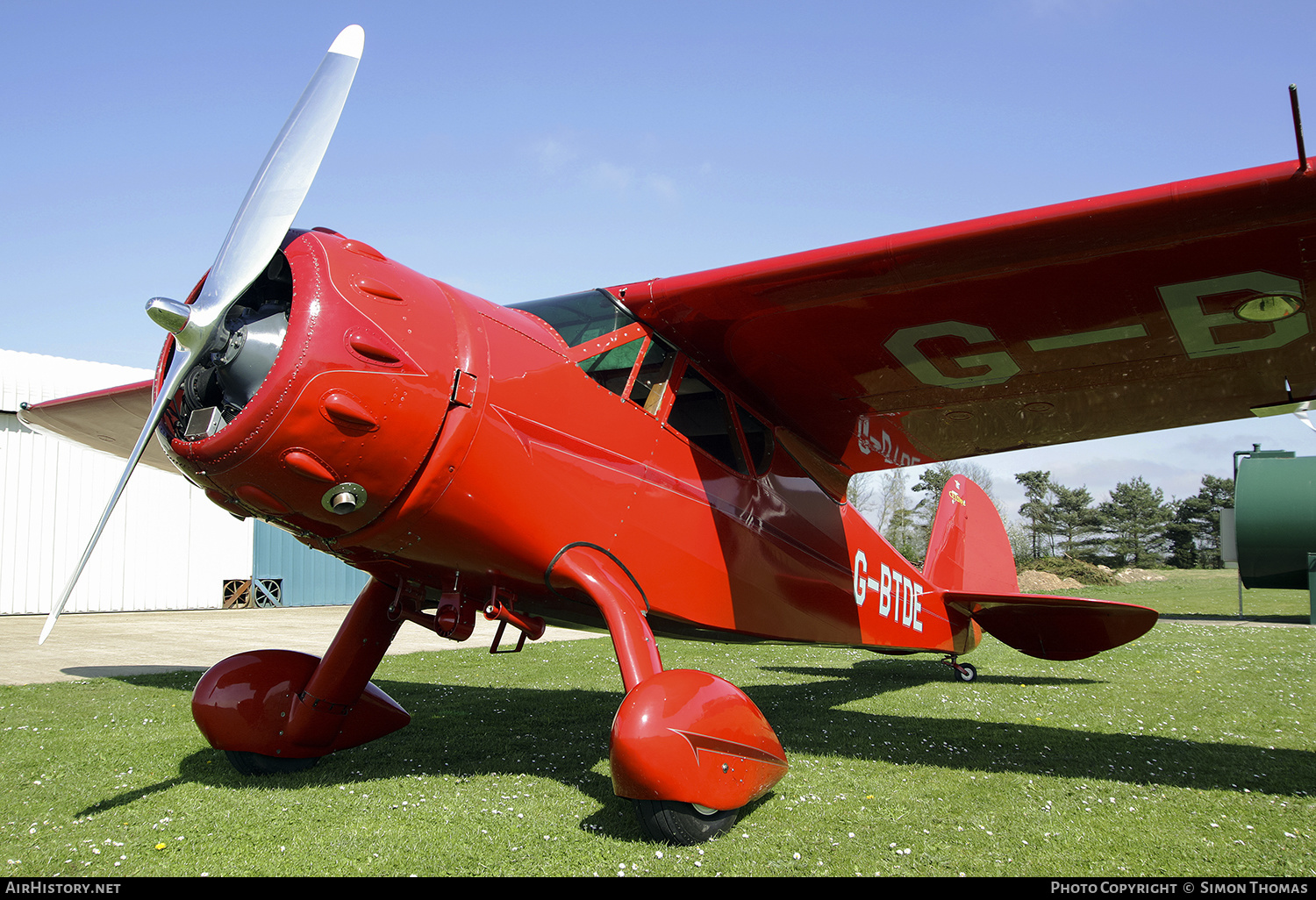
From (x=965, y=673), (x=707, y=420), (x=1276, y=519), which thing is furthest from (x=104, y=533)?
(x=1276, y=519)

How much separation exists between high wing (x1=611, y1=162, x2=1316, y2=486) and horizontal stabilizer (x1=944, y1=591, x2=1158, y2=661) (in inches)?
61.2

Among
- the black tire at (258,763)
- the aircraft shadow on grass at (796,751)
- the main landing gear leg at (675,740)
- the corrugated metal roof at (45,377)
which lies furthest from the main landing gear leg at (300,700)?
the corrugated metal roof at (45,377)

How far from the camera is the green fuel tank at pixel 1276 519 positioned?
759 inches

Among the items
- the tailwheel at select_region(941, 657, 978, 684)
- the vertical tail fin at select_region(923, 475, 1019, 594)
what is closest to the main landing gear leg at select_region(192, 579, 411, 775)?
the vertical tail fin at select_region(923, 475, 1019, 594)

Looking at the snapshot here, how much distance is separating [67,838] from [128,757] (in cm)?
184

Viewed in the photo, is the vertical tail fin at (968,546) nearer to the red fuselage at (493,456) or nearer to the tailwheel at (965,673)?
the tailwheel at (965,673)

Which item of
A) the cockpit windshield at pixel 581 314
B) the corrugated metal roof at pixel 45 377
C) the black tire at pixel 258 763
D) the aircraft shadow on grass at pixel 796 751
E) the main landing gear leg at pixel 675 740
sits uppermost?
the corrugated metal roof at pixel 45 377

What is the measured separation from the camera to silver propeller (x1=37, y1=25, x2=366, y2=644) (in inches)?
136

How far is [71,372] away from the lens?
889 inches

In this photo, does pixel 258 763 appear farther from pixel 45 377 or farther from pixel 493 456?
pixel 45 377

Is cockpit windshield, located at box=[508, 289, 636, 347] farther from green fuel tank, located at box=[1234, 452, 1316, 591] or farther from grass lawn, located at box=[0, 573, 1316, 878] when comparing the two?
green fuel tank, located at box=[1234, 452, 1316, 591]

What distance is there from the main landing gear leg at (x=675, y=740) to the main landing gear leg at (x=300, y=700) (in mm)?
1737

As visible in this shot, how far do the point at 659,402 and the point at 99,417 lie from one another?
5.42m

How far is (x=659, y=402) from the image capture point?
4926mm
